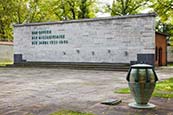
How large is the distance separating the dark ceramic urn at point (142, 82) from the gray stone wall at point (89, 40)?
1255 centimetres

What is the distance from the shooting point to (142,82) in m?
5.78

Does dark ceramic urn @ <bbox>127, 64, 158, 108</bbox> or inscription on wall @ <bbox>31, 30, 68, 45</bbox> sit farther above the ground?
inscription on wall @ <bbox>31, 30, 68, 45</bbox>

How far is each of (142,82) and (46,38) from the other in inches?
687

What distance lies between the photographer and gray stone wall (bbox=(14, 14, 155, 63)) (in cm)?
1853

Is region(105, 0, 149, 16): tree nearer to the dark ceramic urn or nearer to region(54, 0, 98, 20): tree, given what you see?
region(54, 0, 98, 20): tree

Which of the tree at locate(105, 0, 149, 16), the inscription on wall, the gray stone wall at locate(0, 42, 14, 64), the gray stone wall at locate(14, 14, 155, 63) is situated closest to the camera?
the gray stone wall at locate(14, 14, 155, 63)

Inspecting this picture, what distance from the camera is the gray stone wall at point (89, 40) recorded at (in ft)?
60.8

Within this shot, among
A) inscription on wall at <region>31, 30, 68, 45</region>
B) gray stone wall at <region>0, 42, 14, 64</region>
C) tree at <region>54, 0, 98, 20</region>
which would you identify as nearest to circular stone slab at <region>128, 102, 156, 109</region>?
inscription on wall at <region>31, 30, 68, 45</region>

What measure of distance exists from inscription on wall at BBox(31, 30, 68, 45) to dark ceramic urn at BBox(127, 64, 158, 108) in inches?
624

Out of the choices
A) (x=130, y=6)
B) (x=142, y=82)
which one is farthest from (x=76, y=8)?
(x=142, y=82)

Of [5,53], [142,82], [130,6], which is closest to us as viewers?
[142,82]

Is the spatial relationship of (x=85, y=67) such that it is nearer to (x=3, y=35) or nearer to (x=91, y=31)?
(x=91, y=31)

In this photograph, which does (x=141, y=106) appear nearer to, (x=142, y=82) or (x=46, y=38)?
(x=142, y=82)

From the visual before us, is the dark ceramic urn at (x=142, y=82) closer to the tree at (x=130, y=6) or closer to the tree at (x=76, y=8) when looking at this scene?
the tree at (x=130, y=6)
